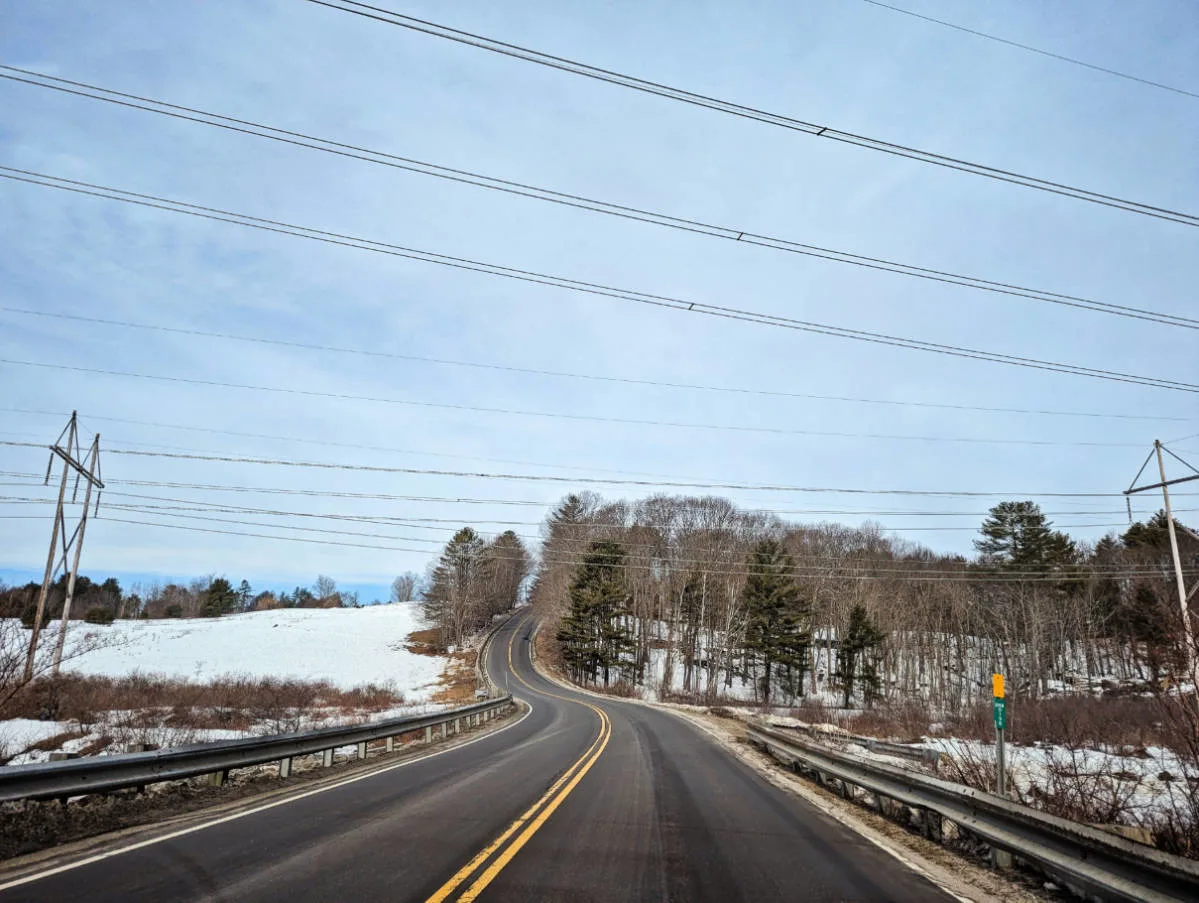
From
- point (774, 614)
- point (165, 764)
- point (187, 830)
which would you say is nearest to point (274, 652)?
point (774, 614)

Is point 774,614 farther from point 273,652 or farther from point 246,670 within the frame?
point 273,652

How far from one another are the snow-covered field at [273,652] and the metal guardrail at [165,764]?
33.0 m

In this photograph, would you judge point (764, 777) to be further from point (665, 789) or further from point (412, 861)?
point (412, 861)

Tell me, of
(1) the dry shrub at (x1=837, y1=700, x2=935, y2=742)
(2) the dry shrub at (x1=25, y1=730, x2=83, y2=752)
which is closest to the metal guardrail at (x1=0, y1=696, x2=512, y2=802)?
(2) the dry shrub at (x1=25, y1=730, x2=83, y2=752)

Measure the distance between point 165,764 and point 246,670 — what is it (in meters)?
49.9

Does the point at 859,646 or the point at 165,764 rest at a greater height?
the point at 165,764

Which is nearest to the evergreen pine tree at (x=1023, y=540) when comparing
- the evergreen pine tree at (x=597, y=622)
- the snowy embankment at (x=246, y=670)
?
the evergreen pine tree at (x=597, y=622)

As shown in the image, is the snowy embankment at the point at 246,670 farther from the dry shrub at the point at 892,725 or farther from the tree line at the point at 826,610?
the dry shrub at the point at 892,725

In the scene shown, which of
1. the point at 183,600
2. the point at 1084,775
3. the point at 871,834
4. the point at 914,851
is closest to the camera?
the point at 914,851

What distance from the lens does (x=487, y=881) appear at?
17.3ft

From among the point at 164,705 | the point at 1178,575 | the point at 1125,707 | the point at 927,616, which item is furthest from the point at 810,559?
the point at 164,705

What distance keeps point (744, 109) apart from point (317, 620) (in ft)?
309

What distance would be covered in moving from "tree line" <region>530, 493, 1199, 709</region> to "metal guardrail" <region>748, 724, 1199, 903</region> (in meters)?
47.7

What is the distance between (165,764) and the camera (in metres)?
8.38
